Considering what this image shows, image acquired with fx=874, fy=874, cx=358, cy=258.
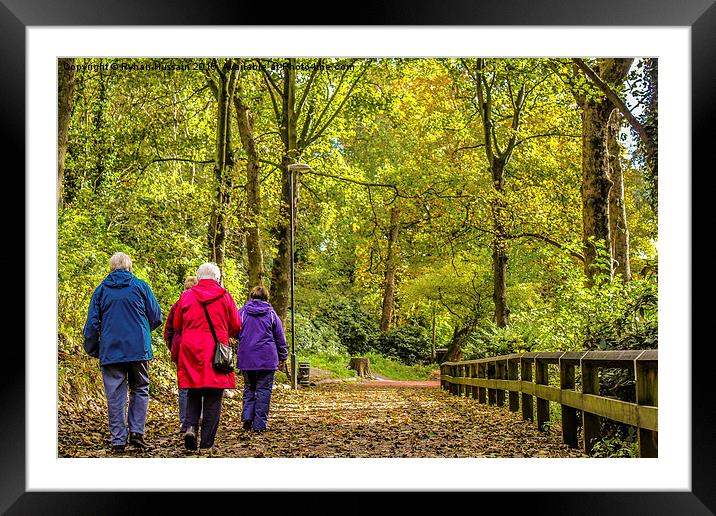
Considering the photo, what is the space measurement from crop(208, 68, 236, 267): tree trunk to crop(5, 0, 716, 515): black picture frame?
686cm

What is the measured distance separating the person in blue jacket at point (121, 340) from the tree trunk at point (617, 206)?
9.26 m

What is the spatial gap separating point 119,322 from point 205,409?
0.98 metres

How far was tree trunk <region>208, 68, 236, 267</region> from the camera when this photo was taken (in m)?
12.5

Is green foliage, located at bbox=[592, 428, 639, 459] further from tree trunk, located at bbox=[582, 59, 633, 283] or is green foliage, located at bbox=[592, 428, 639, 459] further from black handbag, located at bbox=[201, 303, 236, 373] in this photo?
tree trunk, located at bbox=[582, 59, 633, 283]

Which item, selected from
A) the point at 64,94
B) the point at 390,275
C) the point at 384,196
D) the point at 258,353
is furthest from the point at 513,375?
the point at 390,275

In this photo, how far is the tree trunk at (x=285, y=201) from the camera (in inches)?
664

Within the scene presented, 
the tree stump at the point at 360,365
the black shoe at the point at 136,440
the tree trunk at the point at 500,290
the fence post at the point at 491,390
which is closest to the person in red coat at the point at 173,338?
the black shoe at the point at 136,440

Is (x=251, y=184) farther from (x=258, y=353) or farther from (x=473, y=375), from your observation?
(x=258, y=353)
